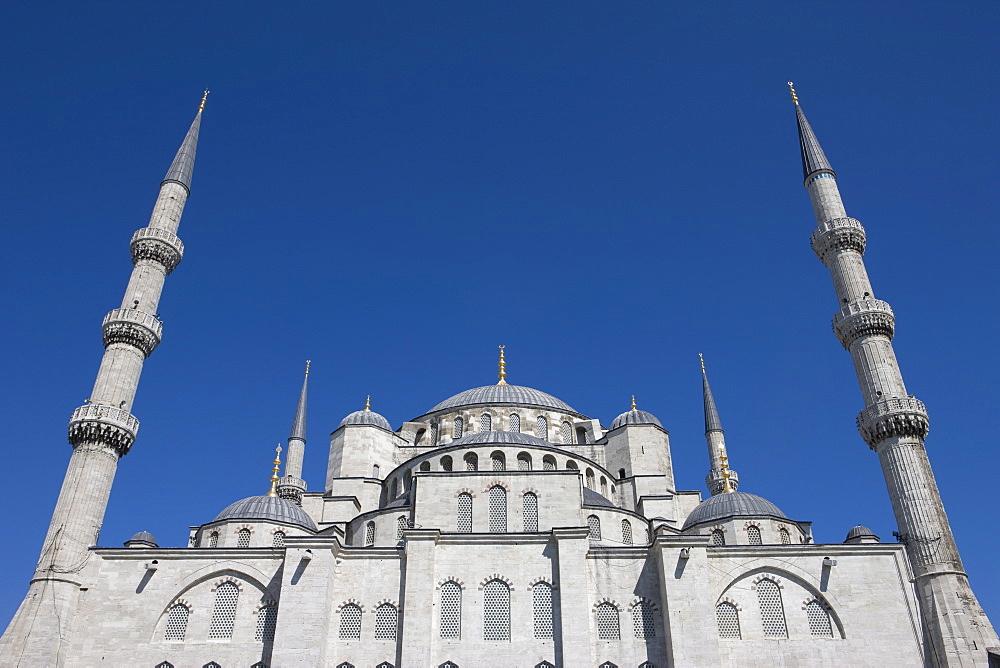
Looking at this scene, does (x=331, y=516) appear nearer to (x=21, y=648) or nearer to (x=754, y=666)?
(x=21, y=648)

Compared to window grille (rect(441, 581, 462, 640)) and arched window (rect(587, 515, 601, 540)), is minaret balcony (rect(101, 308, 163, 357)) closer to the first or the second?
window grille (rect(441, 581, 462, 640))

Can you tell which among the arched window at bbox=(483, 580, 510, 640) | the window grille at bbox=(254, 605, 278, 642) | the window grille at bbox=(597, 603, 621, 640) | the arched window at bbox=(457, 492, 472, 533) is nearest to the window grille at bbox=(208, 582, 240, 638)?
the window grille at bbox=(254, 605, 278, 642)

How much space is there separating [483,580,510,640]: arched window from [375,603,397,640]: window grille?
2083mm

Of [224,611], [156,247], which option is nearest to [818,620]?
[224,611]

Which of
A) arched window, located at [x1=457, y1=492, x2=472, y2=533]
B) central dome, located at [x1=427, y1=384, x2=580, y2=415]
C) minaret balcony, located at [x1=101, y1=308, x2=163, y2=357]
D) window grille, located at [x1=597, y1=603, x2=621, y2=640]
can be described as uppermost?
central dome, located at [x1=427, y1=384, x2=580, y2=415]

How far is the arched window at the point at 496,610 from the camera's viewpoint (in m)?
18.0

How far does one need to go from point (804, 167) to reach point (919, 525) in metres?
12.7

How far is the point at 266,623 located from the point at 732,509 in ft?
41.5

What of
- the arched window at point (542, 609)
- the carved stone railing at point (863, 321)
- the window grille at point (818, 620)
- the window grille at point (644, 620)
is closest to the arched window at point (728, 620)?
the window grille at point (644, 620)

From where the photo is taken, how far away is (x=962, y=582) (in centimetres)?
1880

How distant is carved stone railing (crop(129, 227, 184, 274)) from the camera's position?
24016mm

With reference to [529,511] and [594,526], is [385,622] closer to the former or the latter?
[529,511]

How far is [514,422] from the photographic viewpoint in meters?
29.0

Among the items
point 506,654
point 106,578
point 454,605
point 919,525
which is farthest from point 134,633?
point 919,525
